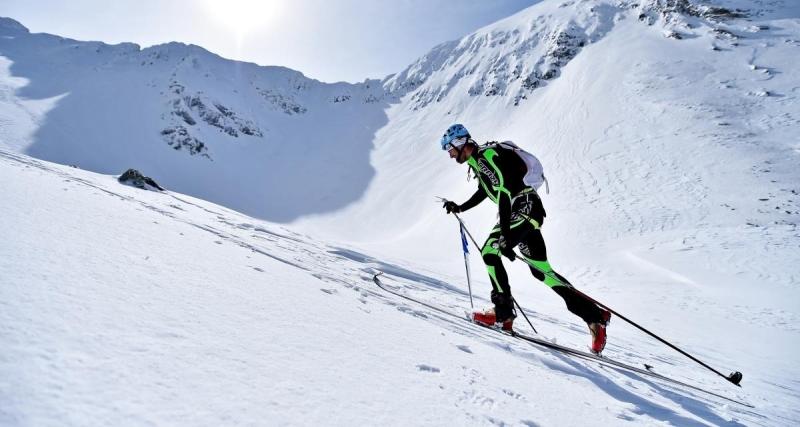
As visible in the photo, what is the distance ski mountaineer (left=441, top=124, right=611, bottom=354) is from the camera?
4.74 m

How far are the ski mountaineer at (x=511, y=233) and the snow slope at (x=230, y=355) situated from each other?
82 cm

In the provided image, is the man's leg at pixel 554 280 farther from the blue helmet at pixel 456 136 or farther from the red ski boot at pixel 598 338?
the blue helmet at pixel 456 136

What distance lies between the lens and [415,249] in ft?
74.8

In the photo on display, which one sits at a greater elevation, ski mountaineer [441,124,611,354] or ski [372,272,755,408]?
ski mountaineer [441,124,611,354]

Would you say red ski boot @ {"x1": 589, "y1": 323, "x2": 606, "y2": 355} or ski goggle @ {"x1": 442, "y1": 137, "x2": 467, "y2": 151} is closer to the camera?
red ski boot @ {"x1": 589, "y1": 323, "x2": 606, "y2": 355}

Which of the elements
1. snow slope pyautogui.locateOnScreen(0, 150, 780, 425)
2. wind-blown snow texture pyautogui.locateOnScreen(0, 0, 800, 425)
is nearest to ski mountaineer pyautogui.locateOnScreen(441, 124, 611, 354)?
wind-blown snow texture pyautogui.locateOnScreen(0, 0, 800, 425)

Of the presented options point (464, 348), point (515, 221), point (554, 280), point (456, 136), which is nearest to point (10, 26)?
point (456, 136)

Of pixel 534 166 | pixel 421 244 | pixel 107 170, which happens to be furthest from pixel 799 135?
pixel 107 170

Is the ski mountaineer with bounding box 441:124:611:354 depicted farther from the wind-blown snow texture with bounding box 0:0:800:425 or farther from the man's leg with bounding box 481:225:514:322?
the wind-blown snow texture with bounding box 0:0:800:425

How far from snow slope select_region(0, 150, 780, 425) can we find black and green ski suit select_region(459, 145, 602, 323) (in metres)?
0.89

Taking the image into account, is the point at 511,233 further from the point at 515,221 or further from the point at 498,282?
the point at 498,282

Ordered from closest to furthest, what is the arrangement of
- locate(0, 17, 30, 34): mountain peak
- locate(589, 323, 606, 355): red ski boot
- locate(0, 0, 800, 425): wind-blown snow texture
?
locate(0, 0, 800, 425): wind-blown snow texture → locate(589, 323, 606, 355): red ski boot → locate(0, 17, 30, 34): mountain peak

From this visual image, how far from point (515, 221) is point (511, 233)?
191 mm

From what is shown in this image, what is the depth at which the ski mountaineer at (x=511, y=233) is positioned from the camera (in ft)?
15.5
